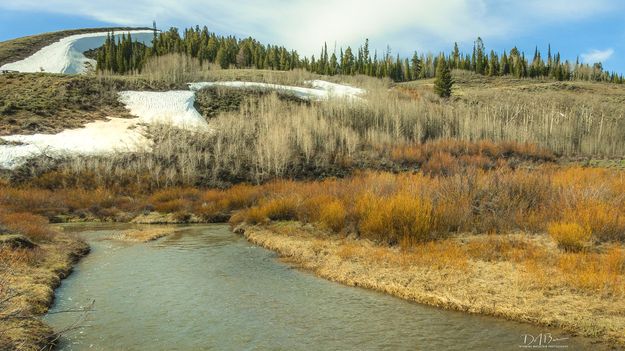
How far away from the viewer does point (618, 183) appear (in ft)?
59.2

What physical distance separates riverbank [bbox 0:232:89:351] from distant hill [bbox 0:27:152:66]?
8703 cm

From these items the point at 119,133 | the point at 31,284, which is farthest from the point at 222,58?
the point at 31,284

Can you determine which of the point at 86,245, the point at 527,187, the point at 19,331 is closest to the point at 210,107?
the point at 86,245

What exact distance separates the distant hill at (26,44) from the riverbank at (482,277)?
93983mm

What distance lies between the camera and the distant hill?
90312mm

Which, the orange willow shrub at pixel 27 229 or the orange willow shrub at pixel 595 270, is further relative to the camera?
the orange willow shrub at pixel 27 229

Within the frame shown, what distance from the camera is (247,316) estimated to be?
953 cm

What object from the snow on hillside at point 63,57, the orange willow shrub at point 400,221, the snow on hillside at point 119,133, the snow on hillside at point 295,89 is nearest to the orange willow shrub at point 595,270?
the orange willow shrub at point 400,221

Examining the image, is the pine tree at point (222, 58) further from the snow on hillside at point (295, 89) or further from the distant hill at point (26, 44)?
the snow on hillside at point (295, 89)

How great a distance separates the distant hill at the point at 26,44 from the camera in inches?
3556

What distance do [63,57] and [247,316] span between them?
102688 millimetres

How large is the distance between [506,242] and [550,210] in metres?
2.91

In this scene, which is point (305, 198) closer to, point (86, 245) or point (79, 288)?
point (86, 245)

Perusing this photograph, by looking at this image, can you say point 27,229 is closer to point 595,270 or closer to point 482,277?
point 482,277
